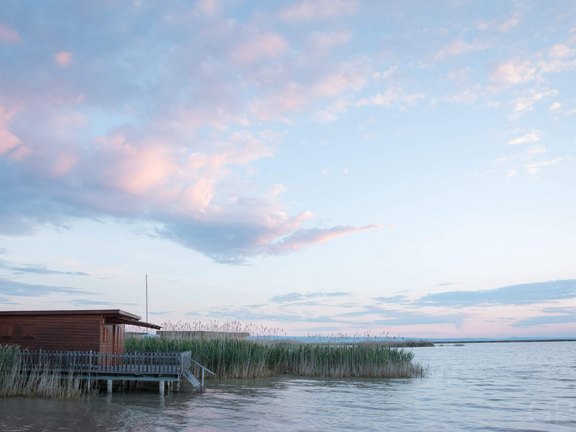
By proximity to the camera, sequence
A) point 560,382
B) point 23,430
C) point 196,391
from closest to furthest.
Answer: point 23,430 → point 196,391 → point 560,382

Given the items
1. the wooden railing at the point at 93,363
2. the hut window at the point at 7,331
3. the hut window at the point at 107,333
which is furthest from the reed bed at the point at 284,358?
the hut window at the point at 7,331

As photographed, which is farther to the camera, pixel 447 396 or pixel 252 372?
pixel 252 372

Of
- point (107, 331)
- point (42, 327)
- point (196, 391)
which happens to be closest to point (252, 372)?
point (196, 391)

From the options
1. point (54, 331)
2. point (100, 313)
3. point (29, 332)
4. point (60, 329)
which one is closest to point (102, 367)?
point (100, 313)

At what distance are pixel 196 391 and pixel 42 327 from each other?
8.13 metres

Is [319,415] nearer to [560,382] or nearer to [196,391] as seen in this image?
[196,391]

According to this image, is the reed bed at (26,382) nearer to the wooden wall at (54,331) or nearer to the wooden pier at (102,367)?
the wooden pier at (102,367)

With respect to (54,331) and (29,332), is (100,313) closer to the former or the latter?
(54,331)

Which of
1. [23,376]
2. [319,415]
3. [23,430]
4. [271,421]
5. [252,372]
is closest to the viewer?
[23,430]

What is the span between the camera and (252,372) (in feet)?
116

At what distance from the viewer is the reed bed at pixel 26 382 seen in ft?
79.9

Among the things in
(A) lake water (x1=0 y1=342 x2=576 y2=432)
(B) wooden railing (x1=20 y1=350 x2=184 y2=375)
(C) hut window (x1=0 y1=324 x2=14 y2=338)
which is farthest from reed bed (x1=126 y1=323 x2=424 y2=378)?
(C) hut window (x1=0 y1=324 x2=14 y2=338)

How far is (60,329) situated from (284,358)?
15076mm

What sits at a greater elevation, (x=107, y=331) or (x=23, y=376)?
(x=107, y=331)
